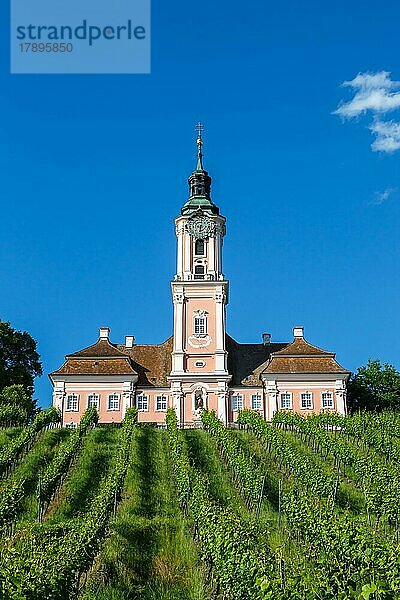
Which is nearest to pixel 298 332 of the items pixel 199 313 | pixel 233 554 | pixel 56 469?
pixel 199 313

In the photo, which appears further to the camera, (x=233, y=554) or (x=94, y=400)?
(x=94, y=400)

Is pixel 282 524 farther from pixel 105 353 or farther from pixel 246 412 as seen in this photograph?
pixel 105 353

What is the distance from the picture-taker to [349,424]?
38.3 m

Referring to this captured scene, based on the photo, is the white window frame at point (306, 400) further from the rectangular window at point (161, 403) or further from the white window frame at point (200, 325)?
the rectangular window at point (161, 403)

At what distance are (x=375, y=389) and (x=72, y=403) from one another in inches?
877

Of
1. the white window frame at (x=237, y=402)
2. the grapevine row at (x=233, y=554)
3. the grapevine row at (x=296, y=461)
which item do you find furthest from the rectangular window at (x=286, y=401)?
the grapevine row at (x=233, y=554)

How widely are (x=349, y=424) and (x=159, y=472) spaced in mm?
12652

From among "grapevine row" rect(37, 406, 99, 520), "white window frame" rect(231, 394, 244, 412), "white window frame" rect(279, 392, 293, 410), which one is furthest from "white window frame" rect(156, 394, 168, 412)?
"grapevine row" rect(37, 406, 99, 520)

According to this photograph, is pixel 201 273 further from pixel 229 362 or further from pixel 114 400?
pixel 114 400

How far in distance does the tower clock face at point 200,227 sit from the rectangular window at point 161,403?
1172cm

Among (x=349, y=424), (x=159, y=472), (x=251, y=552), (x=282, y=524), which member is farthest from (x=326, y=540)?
(x=349, y=424)

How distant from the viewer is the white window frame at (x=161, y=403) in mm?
50312

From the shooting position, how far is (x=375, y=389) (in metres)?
55.0

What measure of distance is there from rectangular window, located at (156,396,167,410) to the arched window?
10.6 meters
